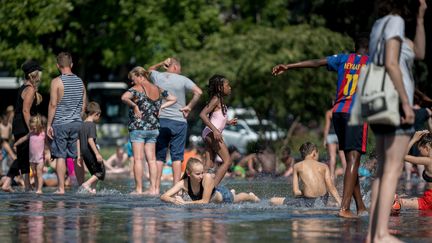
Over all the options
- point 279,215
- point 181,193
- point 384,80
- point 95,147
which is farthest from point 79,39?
point 384,80

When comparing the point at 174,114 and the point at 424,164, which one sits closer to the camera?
the point at 424,164

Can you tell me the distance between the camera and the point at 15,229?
11242 millimetres

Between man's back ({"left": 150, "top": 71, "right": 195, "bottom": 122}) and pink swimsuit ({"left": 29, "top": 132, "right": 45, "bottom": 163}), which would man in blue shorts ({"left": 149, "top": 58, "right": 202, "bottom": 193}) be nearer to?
man's back ({"left": 150, "top": 71, "right": 195, "bottom": 122})

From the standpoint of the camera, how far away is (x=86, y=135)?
18281 millimetres

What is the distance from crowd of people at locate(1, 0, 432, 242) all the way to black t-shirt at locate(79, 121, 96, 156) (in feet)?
0.05

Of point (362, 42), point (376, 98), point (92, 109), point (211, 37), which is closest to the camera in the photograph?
point (376, 98)

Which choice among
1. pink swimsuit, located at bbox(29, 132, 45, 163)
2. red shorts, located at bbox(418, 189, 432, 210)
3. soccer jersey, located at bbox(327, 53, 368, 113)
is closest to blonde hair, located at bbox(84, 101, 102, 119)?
pink swimsuit, located at bbox(29, 132, 45, 163)

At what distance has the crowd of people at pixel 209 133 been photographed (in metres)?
9.75

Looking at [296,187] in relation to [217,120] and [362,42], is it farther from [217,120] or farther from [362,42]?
[362,42]

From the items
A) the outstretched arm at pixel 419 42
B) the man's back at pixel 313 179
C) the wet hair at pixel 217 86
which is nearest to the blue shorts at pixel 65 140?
the wet hair at pixel 217 86

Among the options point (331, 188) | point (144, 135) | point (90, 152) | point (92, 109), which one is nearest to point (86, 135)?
point (90, 152)

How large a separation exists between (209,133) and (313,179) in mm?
2003

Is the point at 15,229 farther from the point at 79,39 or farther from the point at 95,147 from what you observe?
the point at 79,39

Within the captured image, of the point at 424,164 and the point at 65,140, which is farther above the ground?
the point at 65,140
